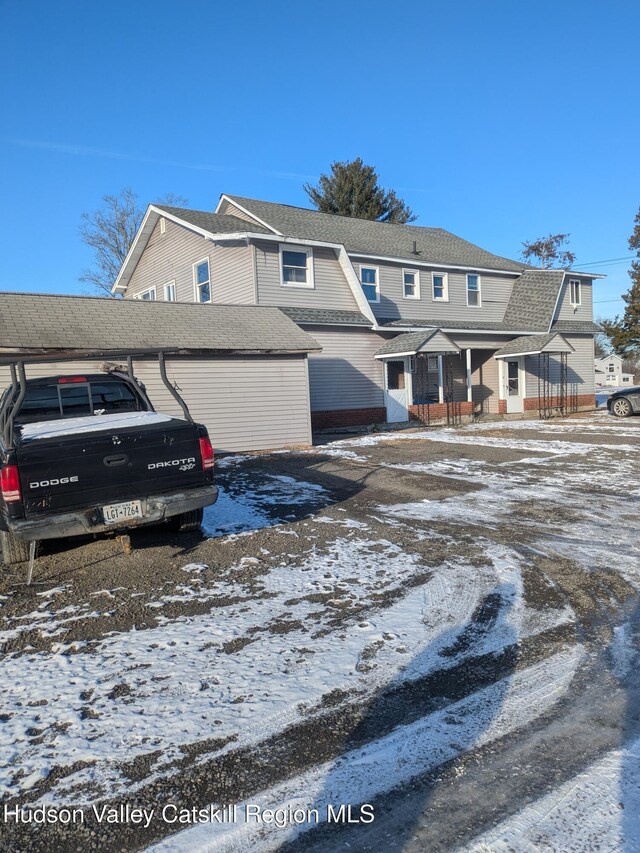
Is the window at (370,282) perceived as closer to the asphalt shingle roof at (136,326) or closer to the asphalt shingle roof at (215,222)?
the asphalt shingle roof at (215,222)

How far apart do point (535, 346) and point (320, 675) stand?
2187cm

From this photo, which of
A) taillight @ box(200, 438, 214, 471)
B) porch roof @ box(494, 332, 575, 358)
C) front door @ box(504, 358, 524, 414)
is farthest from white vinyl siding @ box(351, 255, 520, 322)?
taillight @ box(200, 438, 214, 471)

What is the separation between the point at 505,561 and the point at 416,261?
18336 millimetres

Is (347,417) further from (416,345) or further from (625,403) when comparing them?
(625,403)

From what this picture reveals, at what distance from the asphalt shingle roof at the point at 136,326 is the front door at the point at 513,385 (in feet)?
41.6

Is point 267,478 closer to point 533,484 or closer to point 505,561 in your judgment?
point 533,484

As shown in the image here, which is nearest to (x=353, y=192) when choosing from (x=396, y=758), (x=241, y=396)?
(x=241, y=396)

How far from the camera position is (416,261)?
22.2 metres

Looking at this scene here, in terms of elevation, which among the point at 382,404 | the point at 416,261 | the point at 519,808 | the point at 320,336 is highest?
the point at 416,261

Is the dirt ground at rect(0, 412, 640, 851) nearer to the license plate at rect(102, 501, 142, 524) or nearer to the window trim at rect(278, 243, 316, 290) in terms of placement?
the license plate at rect(102, 501, 142, 524)

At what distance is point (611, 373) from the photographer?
7631cm

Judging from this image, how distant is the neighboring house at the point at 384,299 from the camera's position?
1916 cm

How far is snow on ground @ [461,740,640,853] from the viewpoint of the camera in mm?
2232

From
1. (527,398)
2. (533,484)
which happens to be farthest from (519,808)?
(527,398)
